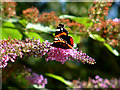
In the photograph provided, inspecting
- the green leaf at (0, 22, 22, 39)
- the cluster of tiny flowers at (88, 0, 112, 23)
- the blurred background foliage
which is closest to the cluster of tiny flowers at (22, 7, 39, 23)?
the green leaf at (0, 22, 22, 39)

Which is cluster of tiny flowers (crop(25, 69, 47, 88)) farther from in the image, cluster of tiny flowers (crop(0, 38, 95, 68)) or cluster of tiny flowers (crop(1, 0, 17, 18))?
cluster of tiny flowers (crop(0, 38, 95, 68))

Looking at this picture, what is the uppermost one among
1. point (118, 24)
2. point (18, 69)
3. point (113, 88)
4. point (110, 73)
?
point (118, 24)

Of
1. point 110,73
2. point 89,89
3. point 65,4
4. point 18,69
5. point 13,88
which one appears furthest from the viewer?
point 110,73

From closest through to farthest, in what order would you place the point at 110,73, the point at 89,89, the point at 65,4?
the point at 89,89 < the point at 65,4 < the point at 110,73

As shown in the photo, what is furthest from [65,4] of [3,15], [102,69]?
[3,15]

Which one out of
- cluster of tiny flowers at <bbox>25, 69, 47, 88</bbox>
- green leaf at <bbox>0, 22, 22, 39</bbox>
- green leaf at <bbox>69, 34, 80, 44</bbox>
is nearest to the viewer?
green leaf at <bbox>0, 22, 22, 39</bbox>

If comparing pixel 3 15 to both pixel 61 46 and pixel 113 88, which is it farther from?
pixel 113 88
